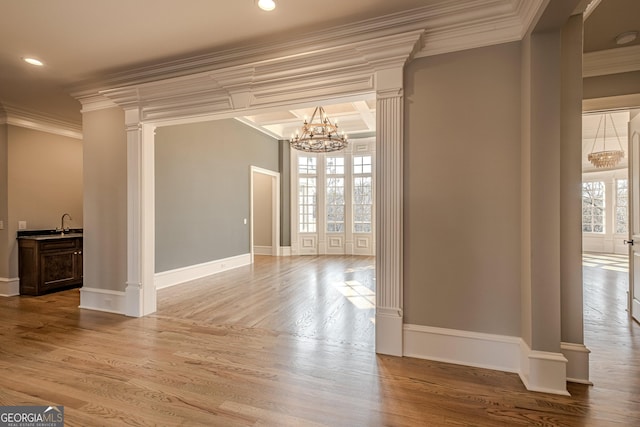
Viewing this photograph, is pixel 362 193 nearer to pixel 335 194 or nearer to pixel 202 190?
pixel 335 194

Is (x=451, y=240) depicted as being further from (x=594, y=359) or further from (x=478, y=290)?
(x=594, y=359)

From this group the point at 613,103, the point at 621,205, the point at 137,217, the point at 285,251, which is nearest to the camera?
the point at 613,103

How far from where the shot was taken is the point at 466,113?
2.53 m

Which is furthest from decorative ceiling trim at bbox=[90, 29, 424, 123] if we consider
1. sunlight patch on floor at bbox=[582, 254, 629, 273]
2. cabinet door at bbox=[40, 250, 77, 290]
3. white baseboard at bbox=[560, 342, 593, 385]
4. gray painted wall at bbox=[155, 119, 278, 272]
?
sunlight patch on floor at bbox=[582, 254, 629, 273]

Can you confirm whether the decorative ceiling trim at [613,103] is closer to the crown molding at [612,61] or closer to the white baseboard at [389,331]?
the crown molding at [612,61]

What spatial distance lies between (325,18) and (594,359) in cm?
366

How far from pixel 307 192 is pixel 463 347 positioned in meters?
7.20

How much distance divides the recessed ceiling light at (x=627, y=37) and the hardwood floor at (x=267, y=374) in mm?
2822

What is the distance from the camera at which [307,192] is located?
9.33m

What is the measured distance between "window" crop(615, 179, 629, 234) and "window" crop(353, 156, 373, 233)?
7308mm

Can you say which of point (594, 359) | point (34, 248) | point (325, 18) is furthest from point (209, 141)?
point (594, 359)

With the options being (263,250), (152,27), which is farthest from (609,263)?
(152,27)

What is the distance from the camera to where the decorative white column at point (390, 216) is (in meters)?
2.66

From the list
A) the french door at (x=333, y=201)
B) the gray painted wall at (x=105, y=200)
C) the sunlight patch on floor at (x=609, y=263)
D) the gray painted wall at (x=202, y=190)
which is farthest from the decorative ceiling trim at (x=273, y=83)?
the sunlight patch on floor at (x=609, y=263)
